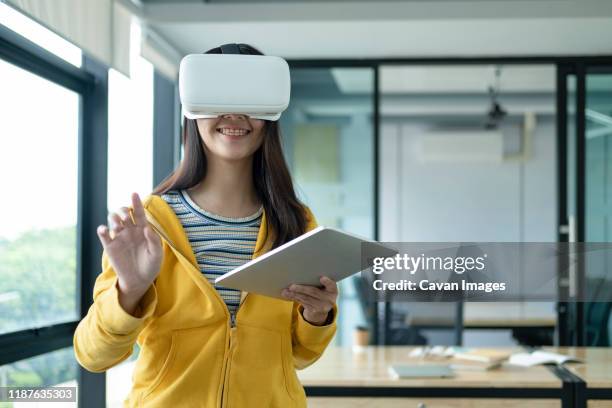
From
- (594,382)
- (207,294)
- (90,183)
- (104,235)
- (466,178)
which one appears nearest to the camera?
(104,235)

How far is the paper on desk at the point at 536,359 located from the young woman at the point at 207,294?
204 centimetres

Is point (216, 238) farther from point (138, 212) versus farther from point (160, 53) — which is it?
point (160, 53)

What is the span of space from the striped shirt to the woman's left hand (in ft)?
0.43

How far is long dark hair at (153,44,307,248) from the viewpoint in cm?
144

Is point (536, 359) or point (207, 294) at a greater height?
point (207, 294)

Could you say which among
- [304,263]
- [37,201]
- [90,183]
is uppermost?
[90,183]

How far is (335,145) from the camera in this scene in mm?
5289

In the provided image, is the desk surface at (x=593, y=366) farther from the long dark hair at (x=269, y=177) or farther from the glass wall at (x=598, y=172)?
the long dark hair at (x=269, y=177)

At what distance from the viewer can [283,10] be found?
4.18 metres

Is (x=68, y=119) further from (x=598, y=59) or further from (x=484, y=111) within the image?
(x=484, y=111)

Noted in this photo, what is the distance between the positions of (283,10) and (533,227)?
545cm

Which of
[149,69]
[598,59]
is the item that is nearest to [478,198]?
[598,59]

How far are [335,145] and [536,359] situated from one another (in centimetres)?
247

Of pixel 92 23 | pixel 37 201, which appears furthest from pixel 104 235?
pixel 92 23
